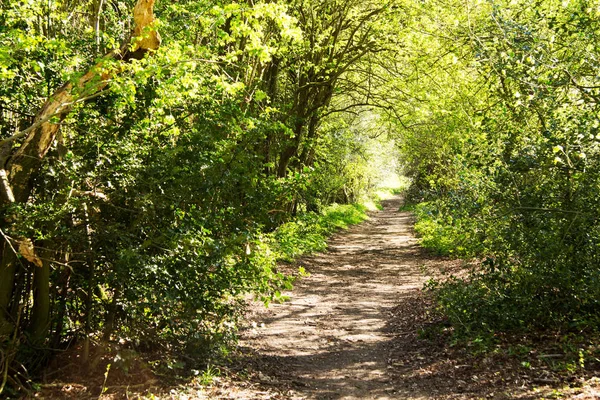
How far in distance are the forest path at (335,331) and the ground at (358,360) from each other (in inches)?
0.6

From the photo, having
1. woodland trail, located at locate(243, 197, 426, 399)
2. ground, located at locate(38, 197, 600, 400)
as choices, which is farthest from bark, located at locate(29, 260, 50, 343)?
woodland trail, located at locate(243, 197, 426, 399)

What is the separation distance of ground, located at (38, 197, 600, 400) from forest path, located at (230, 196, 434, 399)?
0.6 inches

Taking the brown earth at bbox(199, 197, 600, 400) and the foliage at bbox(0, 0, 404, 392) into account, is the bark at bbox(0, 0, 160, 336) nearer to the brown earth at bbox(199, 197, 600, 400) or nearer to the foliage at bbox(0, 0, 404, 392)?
the foliage at bbox(0, 0, 404, 392)

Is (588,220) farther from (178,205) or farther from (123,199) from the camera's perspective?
(123,199)

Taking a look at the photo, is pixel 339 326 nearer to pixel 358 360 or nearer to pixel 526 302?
pixel 358 360

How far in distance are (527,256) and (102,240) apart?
17.6ft

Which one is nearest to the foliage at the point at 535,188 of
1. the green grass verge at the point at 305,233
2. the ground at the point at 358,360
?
the ground at the point at 358,360

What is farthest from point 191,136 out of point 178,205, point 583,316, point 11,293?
point 583,316

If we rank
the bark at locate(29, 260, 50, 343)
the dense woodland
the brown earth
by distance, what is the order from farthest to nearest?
1. the brown earth
2. the bark at locate(29, 260, 50, 343)
3. the dense woodland

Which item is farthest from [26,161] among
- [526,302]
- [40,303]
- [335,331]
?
[526,302]

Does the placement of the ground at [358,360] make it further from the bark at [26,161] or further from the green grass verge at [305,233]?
the green grass verge at [305,233]

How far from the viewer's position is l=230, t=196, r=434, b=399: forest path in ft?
21.6

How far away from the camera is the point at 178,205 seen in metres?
5.84

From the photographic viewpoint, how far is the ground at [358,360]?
5.66m
